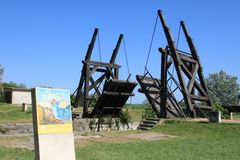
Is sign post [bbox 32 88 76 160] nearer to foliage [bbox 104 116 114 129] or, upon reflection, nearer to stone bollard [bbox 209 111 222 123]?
stone bollard [bbox 209 111 222 123]

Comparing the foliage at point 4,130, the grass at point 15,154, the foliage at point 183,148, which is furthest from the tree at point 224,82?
the grass at point 15,154

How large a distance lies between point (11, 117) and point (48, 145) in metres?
16.4

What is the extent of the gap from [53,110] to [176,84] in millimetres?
13071

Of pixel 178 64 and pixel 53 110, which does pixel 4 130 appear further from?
pixel 178 64

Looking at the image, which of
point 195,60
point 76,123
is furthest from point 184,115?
point 76,123

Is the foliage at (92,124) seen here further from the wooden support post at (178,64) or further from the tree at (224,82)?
the tree at (224,82)

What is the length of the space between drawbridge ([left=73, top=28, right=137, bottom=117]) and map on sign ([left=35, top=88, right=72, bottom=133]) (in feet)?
35.7

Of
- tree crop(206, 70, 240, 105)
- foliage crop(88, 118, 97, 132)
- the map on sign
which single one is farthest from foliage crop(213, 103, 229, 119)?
tree crop(206, 70, 240, 105)

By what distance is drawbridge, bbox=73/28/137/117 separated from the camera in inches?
814

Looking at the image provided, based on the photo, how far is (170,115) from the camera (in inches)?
853

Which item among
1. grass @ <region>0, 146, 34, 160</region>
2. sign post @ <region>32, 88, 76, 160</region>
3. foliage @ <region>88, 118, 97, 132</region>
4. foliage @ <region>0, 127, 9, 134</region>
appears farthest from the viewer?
foliage @ <region>88, 118, 97, 132</region>

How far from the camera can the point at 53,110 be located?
886cm

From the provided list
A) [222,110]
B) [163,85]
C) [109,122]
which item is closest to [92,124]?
[109,122]

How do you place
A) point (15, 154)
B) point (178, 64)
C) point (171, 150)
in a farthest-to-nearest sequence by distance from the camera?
point (178, 64) < point (171, 150) < point (15, 154)
